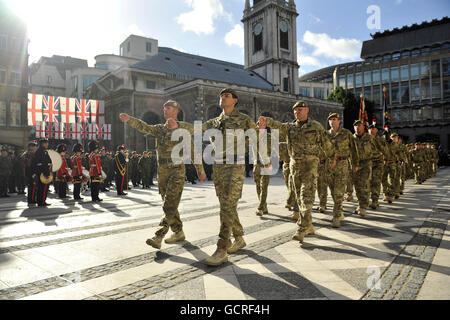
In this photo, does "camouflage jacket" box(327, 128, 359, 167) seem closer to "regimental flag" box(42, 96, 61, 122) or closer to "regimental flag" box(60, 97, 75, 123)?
"regimental flag" box(42, 96, 61, 122)

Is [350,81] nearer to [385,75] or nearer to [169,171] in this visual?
[385,75]

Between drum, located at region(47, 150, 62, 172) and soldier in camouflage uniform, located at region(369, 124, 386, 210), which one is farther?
drum, located at region(47, 150, 62, 172)

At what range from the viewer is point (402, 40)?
57.5 meters

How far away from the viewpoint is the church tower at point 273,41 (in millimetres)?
49375

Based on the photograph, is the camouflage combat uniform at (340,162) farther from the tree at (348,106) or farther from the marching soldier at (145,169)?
the tree at (348,106)

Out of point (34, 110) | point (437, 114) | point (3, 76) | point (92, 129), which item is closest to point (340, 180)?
point (34, 110)

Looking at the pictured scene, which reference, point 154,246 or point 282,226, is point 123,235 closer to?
point 154,246

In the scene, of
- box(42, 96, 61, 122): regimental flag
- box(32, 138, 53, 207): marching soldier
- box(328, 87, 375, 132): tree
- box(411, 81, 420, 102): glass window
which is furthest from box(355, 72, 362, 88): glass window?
box(32, 138, 53, 207): marching soldier

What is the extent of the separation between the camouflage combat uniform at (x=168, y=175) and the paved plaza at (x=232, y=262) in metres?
0.42

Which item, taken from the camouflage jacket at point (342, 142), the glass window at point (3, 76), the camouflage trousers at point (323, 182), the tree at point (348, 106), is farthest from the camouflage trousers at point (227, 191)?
the tree at point (348, 106)

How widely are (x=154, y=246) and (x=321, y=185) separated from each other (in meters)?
4.91

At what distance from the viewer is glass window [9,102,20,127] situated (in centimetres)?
2741

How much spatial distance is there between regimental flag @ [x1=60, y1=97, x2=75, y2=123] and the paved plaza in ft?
88.4
